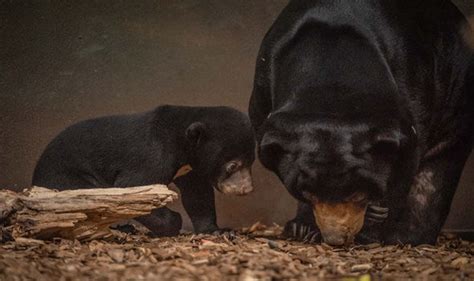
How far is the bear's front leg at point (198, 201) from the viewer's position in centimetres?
499

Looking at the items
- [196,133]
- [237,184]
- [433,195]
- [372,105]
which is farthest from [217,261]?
[433,195]

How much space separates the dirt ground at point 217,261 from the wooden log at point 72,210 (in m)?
0.08

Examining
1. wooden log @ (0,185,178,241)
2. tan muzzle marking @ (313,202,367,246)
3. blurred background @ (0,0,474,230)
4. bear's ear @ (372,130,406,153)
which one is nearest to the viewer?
wooden log @ (0,185,178,241)

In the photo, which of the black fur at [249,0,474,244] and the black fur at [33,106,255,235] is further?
the black fur at [33,106,255,235]

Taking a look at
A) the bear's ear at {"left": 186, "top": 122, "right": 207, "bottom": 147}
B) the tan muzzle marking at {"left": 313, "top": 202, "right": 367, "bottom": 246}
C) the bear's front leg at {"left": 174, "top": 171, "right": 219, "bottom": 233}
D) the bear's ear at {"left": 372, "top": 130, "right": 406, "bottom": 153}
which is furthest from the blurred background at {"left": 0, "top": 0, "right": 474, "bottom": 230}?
the bear's ear at {"left": 372, "top": 130, "right": 406, "bottom": 153}

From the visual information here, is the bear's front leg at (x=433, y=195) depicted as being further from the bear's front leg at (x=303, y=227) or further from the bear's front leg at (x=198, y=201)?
the bear's front leg at (x=198, y=201)

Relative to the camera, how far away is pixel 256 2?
548cm

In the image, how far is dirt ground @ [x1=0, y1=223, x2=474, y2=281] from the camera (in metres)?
3.06

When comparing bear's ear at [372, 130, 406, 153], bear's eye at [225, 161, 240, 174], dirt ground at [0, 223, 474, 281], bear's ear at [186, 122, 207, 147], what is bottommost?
dirt ground at [0, 223, 474, 281]

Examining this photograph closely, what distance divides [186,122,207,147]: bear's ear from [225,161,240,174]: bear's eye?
0.91 ft

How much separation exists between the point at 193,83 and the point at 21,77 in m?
1.37

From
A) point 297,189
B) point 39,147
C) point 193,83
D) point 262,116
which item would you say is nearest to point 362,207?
point 297,189

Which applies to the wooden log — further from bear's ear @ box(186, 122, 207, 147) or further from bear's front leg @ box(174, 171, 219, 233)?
bear's front leg @ box(174, 171, 219, 233)

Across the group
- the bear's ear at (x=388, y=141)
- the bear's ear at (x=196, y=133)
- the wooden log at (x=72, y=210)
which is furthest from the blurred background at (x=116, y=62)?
the bear's ear at (x=388, y=141)
